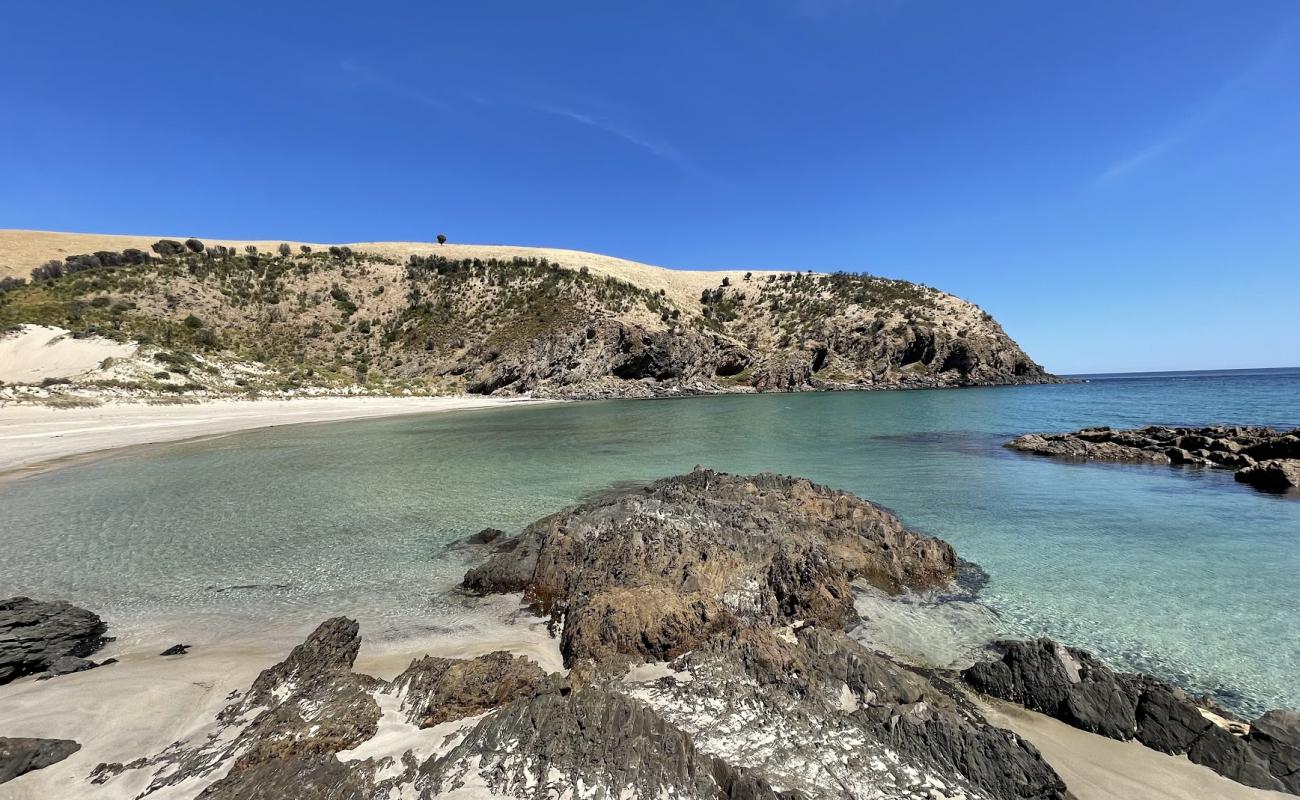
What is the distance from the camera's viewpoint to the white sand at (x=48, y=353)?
117 feet

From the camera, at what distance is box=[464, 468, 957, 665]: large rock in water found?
6.26m

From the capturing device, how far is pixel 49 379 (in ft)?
112

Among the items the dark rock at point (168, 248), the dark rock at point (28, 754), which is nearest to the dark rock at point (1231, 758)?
→ the dark rock at point (28, 754)

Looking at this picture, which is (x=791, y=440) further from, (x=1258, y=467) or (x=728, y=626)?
(x=728, y=626)

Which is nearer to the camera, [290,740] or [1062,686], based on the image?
[290,740]

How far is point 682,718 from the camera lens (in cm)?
468

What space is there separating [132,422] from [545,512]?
30548 millimetres

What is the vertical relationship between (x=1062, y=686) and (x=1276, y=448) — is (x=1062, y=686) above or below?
below

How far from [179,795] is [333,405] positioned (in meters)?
45.5

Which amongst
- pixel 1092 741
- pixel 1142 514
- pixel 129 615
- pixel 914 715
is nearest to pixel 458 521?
pixel 129 615

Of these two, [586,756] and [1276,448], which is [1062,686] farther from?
[1276,448]

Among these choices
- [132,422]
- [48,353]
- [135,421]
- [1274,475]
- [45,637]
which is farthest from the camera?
[48,353]

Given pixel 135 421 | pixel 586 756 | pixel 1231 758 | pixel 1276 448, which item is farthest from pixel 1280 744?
pixel 135 421

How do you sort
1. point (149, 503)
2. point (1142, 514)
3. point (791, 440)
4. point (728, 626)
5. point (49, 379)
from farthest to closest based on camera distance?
point (49, 379), point (791, 440), point (149, 503), point (1142, 514), point (728, 626)
